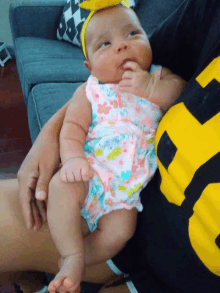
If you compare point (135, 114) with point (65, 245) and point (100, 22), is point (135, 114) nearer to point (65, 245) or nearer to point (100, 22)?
point (100, 22)

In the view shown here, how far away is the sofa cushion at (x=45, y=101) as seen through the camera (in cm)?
120

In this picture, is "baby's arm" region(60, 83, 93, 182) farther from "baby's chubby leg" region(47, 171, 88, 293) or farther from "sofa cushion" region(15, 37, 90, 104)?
"sofa cushion" region(15, 37, 90, 104)

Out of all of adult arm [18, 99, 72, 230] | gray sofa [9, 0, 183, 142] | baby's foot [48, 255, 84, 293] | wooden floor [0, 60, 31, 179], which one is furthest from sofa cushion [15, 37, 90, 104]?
baby's foot [48, 255, 84, 293]

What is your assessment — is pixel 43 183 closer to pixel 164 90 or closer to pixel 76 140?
pixel 76 140

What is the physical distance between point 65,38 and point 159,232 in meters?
1.95

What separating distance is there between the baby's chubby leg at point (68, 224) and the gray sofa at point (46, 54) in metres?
0.60

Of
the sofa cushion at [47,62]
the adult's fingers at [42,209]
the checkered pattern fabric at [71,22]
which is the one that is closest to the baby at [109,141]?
the adult's fingers at [42,209]

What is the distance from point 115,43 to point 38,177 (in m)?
0.47

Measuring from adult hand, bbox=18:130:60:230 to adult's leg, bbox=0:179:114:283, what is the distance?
0.04 meters

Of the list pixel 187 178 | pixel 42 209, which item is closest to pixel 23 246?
pixel 42 209

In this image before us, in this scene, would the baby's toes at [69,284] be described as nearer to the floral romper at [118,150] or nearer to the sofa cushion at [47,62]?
the floral romper at [118,150]

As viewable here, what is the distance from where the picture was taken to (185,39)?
62 cm

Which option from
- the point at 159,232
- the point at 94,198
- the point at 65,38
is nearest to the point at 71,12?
the point at 65,38

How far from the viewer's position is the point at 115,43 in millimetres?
701
